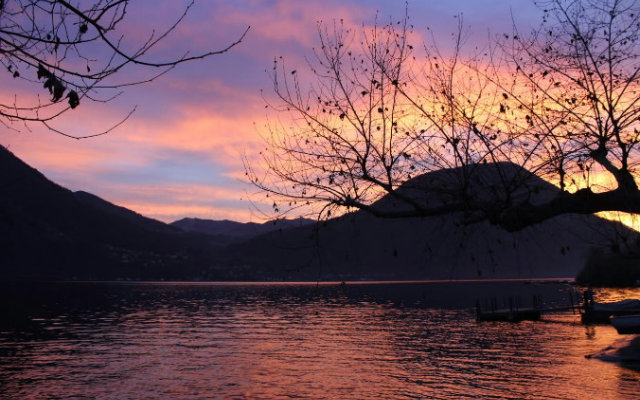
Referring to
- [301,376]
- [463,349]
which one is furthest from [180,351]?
[463,349]

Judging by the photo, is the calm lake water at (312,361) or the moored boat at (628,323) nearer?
the calm lake water at (312,361)

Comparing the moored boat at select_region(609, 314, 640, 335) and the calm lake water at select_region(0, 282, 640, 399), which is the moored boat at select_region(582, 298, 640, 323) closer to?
the calm lake water at select_region(0, 282, 640, 399)

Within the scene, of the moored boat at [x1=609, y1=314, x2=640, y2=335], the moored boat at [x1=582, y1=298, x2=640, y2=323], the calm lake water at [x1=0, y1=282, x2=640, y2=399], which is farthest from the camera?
the moored boat at [x1=582, y1=298, x2=640, y2=323]

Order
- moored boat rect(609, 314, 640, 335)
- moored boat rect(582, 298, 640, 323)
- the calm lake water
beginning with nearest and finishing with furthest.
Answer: the calm lake water < moored boat rect(609, 314, 640, 335) < moored boat rect(582, 298, 640, 323)

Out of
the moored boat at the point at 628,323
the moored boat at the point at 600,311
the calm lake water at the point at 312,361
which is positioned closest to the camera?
the calm lake water at the point at 312,361

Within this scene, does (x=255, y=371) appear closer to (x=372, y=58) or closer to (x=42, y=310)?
(x=372, y=58)

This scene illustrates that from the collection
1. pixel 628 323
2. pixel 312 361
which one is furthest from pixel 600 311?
pixel 312 361

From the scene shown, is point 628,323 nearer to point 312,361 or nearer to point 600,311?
point 600,311

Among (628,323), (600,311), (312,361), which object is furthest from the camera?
(600,311)

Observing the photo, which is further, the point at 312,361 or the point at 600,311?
the point at 600,311

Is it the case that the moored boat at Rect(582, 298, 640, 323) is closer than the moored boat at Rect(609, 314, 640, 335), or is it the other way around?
the moored boat at Rect(609, 314, 640, 335)

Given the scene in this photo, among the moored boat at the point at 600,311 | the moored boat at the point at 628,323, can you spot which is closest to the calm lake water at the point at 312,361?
the moored boat at the point at 600,311

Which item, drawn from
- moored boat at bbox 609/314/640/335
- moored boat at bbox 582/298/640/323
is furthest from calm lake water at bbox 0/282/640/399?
moored boat at bbox 609/314/640/335

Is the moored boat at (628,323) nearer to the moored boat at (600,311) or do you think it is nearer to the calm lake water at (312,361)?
the calm lake water at (312,361)
